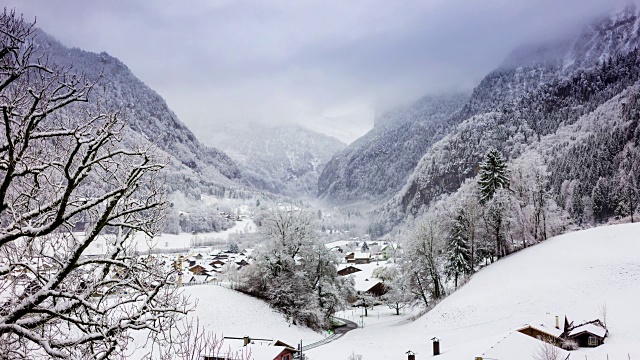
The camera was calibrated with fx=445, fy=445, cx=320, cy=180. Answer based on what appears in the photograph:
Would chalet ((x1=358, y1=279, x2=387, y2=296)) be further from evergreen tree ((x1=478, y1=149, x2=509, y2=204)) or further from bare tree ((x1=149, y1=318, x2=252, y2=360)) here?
bare tree ((x1=149, y1=318, x2=252, y2=360))

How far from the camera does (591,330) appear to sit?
2720 centimetres

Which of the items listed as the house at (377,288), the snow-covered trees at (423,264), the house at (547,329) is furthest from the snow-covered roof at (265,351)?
the house at (377,288)

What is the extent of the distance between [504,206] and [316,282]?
75.9 ft

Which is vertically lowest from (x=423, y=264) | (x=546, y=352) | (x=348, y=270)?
(x=546, y=352)

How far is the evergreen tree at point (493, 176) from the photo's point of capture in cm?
5350

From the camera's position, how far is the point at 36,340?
6.09 meters

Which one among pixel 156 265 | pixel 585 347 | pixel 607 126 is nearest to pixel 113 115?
pixel 156 265

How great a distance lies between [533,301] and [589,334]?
29.6 ft

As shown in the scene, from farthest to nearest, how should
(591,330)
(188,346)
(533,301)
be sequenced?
(533,301) → (591,330) → (188,346)

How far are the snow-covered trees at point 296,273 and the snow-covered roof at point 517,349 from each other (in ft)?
82.0

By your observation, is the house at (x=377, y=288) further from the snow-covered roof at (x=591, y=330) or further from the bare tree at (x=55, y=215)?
the bare tree at (x=55, y=215)

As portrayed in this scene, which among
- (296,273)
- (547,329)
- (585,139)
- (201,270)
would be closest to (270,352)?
(547,329)

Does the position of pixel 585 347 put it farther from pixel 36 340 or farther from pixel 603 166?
pixel 603 166

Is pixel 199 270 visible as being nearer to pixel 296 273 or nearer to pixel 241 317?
pixel 296 273
